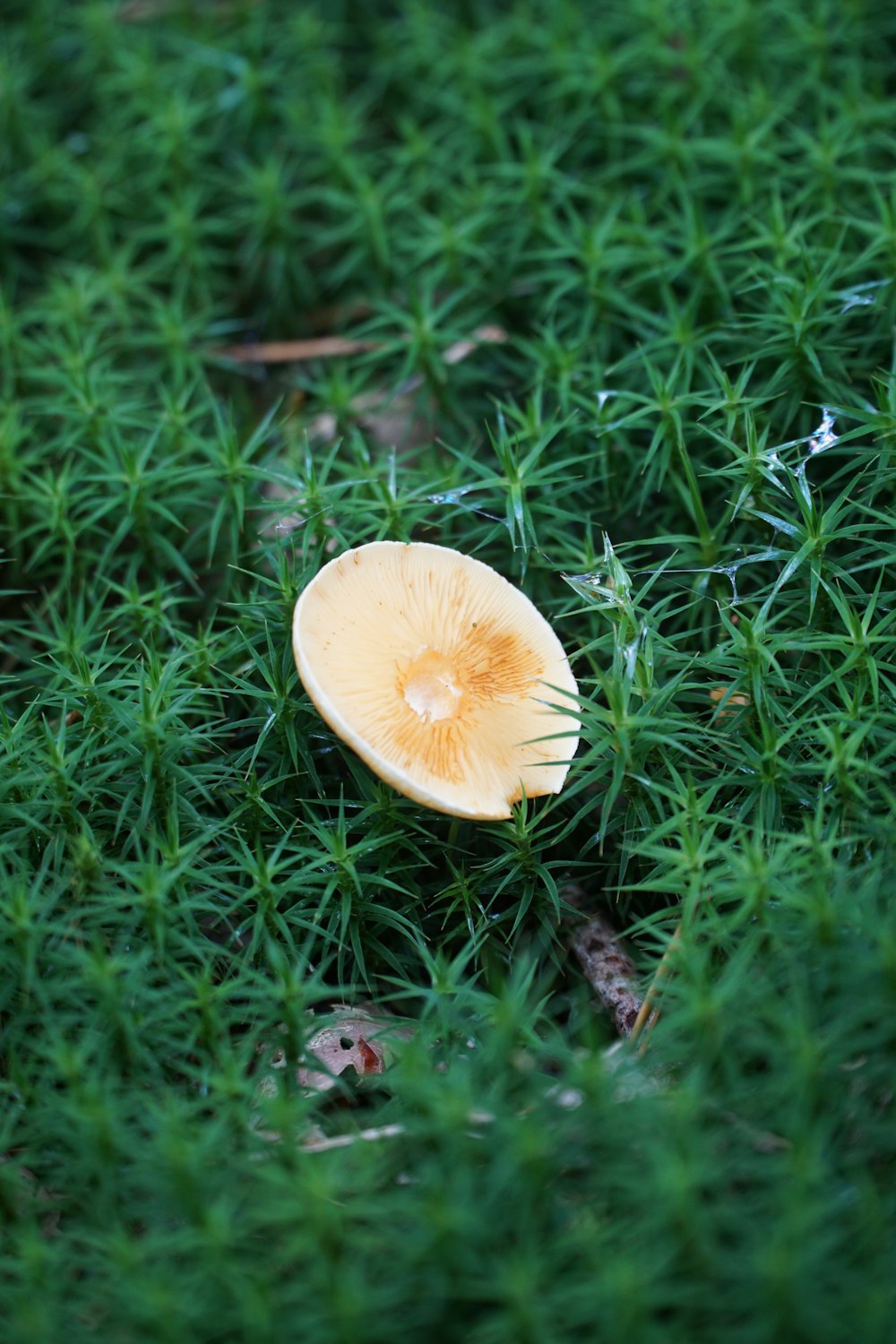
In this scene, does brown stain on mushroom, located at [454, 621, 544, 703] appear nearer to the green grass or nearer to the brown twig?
the green grass

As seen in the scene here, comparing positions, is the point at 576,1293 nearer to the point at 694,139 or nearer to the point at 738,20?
the point at 694,139

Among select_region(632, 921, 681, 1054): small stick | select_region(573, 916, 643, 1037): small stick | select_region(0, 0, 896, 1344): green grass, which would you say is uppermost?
select_region(0, 0, 896, 1344): green grass

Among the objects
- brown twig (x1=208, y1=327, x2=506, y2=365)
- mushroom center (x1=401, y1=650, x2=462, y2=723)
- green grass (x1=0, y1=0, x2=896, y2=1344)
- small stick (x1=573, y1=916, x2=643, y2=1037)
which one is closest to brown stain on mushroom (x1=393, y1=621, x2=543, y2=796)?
mushroom center (x1=401, y1=650, x2=462, y2=723)

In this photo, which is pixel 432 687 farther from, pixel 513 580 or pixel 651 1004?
pixel 651 1004

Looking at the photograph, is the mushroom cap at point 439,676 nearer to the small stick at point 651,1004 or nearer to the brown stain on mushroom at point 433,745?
the brown stain on mushroom at point 433,745

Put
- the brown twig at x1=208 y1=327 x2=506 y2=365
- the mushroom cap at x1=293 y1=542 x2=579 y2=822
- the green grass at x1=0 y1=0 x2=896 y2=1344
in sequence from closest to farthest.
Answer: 1. the green grass at x1=0 y1=0 x2=896 y2=1344
2. the mushroom cap at x1=293 y1=542 x2=579 y2=822
3. the brown twig at x1=208 y1=327 x2=506 y2=365

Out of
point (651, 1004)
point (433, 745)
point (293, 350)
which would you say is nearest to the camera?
point (651, 1004)

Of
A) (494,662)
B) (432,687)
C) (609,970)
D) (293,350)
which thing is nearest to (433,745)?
(432,687)
